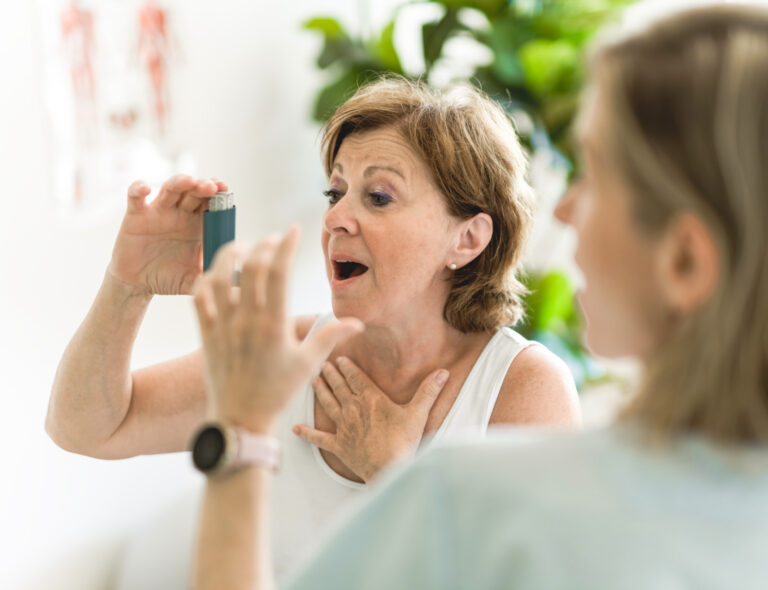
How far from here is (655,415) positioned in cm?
68

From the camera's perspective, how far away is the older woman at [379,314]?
56.4 inches

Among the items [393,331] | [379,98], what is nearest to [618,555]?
[393,331]

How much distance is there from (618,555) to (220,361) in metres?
0.38

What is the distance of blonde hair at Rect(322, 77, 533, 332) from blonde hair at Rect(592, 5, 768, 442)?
863 mm

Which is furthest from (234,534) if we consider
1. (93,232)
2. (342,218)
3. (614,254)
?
(93,232)

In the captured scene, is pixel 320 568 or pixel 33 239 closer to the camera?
pixel 320 568

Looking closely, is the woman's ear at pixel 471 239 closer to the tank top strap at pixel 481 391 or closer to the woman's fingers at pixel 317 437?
the tank top strap at pixel 481 391

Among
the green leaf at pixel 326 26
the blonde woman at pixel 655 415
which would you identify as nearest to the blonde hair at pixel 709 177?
the blonde woman at pixel 655 415

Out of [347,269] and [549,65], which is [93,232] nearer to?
[347,269]

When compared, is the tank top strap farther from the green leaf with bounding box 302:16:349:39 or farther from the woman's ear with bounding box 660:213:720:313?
the green leaf with bounding box 302:16:349:39

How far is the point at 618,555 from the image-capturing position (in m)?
0.64

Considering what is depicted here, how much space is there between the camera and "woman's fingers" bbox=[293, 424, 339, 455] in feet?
4.85

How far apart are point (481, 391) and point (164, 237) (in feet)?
1.94

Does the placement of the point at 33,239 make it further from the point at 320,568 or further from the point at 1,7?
the point at 320,568
